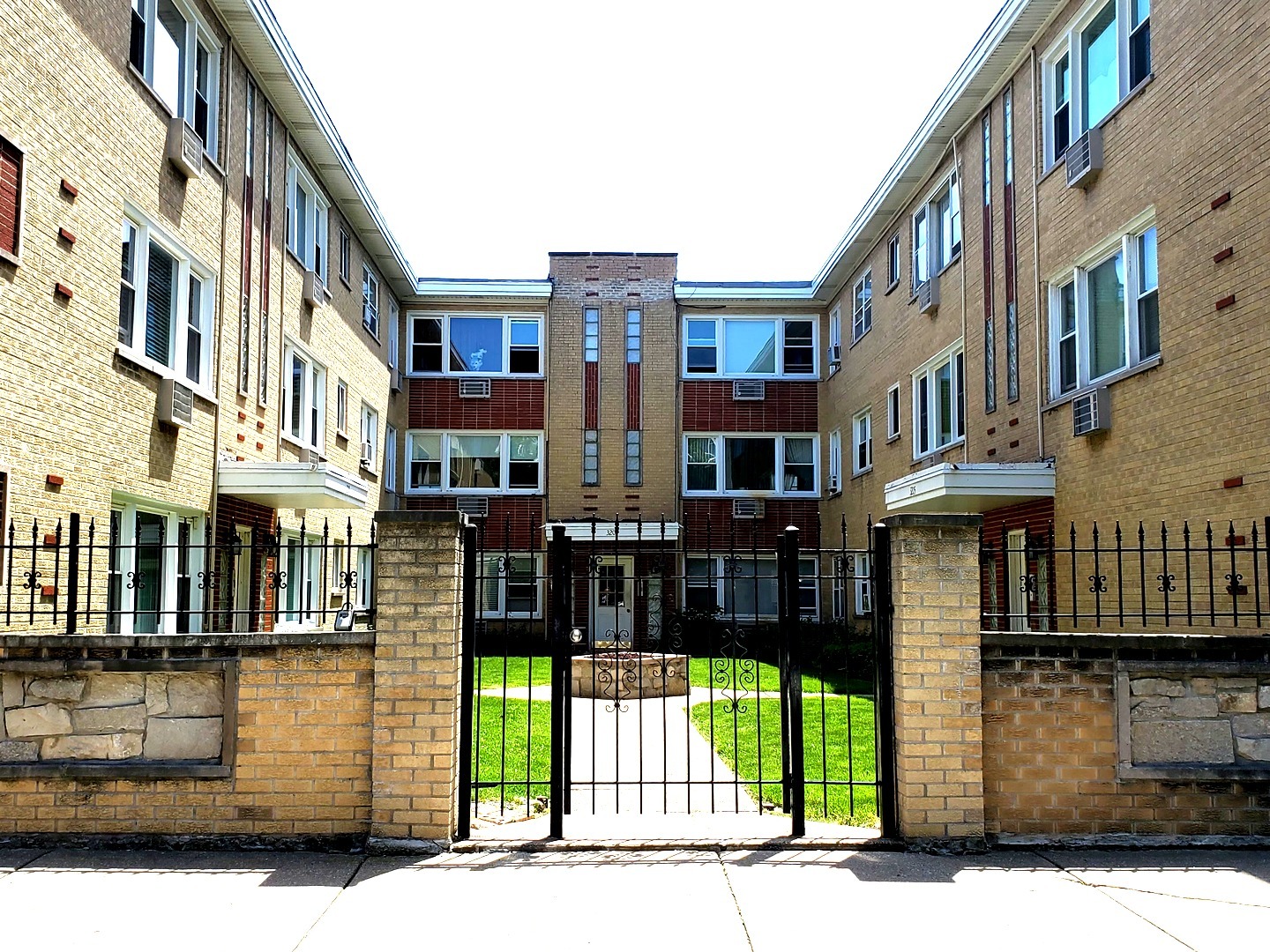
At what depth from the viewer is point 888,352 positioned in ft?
67.2

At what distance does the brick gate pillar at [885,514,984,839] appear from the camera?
6.29 m

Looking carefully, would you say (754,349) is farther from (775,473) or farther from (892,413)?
(892,413)

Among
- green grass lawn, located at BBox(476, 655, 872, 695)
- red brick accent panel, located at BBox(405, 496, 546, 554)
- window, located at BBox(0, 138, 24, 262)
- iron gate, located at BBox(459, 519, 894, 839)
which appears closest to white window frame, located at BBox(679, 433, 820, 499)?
red brick accent panel, located at BBox(405, 496, 546, 554)

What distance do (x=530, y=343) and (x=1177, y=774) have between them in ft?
71.6

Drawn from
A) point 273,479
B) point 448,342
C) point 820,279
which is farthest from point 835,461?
point 273,479

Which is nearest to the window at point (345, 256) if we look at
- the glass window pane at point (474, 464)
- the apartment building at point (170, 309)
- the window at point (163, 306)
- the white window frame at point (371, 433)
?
the apartment building at point (170, 309)

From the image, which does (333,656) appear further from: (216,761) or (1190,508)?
(1190,508)

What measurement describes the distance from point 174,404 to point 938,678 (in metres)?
9.23

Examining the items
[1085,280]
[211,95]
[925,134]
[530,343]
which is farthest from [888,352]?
[211,95]

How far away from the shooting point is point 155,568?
1205 centimetres

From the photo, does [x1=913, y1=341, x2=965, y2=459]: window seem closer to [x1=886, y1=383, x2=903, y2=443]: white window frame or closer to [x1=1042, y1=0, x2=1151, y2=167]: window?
[x1=886, y1=383, x2=903, y2=443]: white window frame

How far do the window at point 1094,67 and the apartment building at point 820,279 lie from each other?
4 cm

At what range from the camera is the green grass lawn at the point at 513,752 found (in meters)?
7.62

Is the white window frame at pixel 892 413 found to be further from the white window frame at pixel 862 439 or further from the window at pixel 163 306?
the window at pixel 163 306
